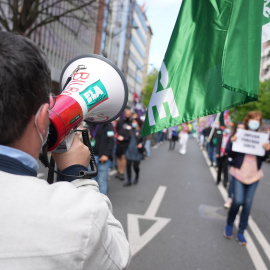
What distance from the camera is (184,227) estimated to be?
16.8 feet

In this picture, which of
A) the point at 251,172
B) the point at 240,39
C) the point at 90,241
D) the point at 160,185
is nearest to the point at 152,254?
the point at 251,172

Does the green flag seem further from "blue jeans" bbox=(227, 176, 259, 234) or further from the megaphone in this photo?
"blue jeans" bbox=(227, 176, 259, 234)

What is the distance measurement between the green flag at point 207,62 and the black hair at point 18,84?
3.22 ft

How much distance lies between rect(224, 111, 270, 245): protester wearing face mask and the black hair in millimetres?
3890

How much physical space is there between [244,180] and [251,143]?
0.48 meters

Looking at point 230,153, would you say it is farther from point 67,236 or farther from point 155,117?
point 67,236

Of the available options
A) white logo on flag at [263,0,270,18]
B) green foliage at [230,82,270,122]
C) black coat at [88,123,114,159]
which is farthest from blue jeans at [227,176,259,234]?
green foliage at [230,82,270,122]

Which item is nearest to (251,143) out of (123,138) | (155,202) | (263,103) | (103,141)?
(103,141)

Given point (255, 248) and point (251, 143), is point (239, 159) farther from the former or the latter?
point (255, 248)

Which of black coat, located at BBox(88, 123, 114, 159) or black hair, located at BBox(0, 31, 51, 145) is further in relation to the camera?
black coat, located at BBox(88, 123, 114, 159)

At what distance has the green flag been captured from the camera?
5.61 feet

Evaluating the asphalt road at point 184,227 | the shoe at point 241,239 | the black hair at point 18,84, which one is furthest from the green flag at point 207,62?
the shoe at point 241,239

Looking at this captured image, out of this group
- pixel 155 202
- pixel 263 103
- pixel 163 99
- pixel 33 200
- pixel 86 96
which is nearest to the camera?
pixel 33 200

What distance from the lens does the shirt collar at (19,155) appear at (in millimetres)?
954
